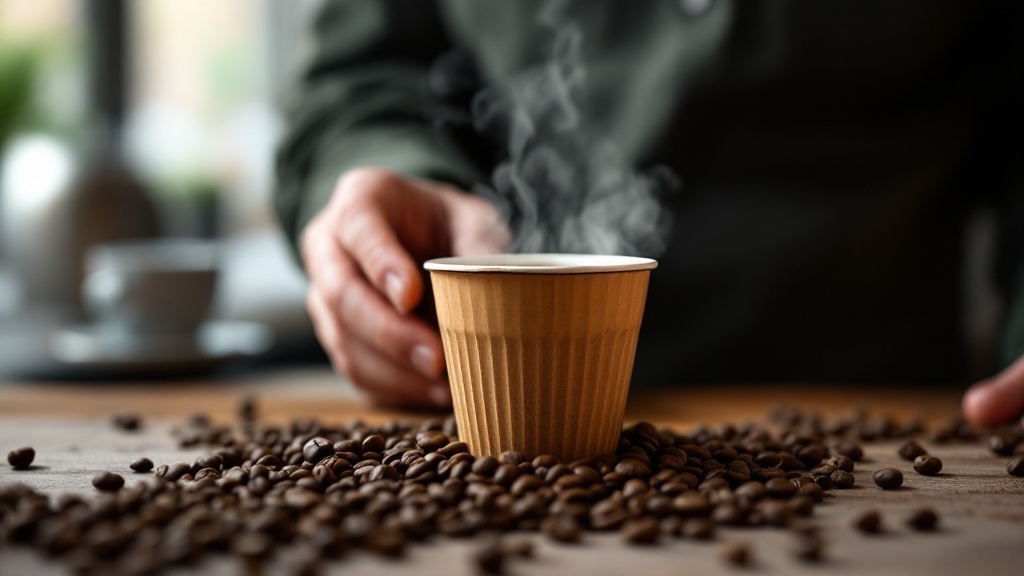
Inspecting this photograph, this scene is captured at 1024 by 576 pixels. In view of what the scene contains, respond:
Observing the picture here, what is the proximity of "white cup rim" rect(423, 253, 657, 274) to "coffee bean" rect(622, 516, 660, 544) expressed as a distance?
243mm

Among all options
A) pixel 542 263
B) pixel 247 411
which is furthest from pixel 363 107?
pixel 542 263

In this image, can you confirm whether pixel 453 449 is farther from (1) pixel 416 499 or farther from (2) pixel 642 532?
(2) pixel 642 532

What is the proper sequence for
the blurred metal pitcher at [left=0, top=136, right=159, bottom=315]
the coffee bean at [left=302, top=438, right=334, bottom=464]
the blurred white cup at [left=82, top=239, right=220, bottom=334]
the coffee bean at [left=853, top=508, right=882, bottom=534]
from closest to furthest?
the coffee bean at [left=853, top=508, right=882, bottom=534] < the coffee bean at [left=302, top=438, right=334, bottom=464] < the blurred white cup at [left=82, top=239, right=220, bottom=334] < the blurred metal pitcher at [left=0, top=136, right=159, bottom=315]

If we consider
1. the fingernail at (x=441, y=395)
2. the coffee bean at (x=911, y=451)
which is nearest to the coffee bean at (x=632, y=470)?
the coffee bean at (x=911, y=451)

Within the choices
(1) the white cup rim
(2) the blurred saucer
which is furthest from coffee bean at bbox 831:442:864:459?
(2) the blurred saucer

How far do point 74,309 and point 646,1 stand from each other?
1769mm

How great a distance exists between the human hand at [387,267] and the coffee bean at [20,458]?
1.48ft

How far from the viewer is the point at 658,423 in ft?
4.31

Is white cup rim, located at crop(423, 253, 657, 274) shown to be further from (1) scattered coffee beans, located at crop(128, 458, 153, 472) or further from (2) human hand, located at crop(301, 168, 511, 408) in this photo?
(1) scattered coffee beans, located at crop(128, 458, 153, 472)

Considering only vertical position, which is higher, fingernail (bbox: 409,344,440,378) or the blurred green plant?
the blurred green plant

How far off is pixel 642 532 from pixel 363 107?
129 centimetres

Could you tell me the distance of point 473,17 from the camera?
1.93 meters

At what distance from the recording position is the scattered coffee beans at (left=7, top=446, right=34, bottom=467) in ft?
3.31

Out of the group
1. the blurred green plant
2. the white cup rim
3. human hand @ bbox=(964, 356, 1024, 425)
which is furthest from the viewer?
the blurred green plant
